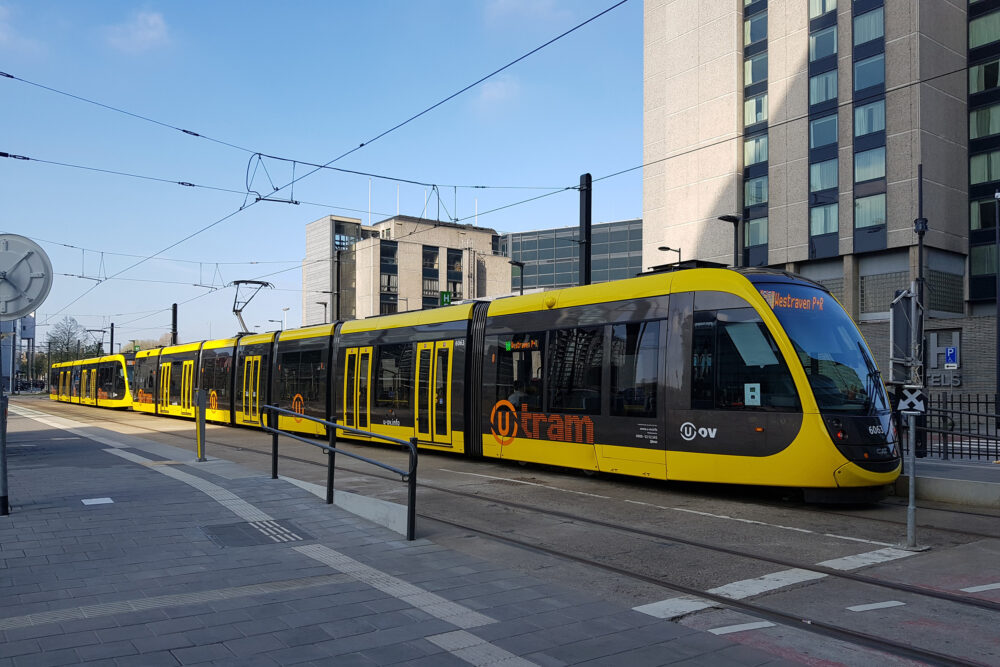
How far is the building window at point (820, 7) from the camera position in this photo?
39.2m

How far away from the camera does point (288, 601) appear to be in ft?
17.6

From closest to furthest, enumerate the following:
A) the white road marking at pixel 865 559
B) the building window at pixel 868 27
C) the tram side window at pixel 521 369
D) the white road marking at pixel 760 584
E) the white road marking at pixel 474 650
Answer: the white road marking at pixel 474 650, the white road marking at pixel 760 584, the white road marking at pixel 865 559, the tram side window at pixel 521 369, the building window at pixel 868 27

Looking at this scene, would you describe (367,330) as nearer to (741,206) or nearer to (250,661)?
(250,661)

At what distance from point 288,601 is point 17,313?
15.1ft

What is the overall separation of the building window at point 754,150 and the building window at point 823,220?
15.0 feet

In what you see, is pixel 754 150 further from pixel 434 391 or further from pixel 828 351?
pixel 828 351

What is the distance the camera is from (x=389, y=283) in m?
82.0

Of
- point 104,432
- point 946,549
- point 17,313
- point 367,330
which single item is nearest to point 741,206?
point 367,330

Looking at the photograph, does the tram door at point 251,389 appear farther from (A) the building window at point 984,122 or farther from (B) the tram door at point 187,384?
(A) the building window at point 984,122

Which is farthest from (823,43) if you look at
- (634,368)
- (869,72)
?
(634,368)

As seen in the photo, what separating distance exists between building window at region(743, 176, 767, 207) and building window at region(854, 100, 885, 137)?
5.75 meters

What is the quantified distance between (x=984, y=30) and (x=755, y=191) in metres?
13.3

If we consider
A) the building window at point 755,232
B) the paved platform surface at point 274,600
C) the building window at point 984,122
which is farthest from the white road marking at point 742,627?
the building window at point 984,122

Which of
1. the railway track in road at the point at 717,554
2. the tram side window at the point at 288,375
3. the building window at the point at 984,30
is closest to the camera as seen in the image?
the railway track in road at the point at 717,554
